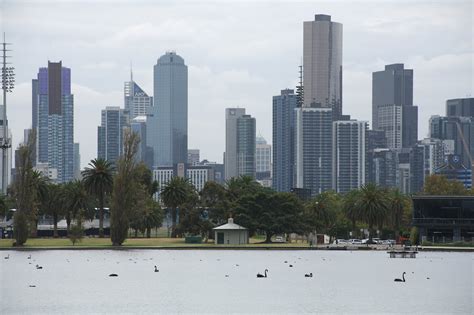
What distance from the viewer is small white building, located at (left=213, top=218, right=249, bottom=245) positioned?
12500 centimetres

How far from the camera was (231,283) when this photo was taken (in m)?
77.6

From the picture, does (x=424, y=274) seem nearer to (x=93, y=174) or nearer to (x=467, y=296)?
(x=467, y=296)

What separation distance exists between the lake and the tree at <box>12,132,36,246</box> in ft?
25.7

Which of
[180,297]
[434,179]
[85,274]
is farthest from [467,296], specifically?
[434,179]

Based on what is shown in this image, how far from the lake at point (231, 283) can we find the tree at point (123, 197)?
927 centimetres

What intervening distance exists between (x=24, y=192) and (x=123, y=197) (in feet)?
33.0

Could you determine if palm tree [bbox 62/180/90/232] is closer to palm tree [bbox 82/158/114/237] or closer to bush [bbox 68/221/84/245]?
palm tree [bbox 82/158/114/237]

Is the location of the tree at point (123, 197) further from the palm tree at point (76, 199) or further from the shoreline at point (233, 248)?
the palm tree at point (76, 199)

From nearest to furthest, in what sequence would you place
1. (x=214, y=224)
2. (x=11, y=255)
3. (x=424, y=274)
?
(x=424, y=274), (x=11, y=255), (x=214, y=224)

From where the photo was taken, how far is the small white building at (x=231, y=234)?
125000 mm

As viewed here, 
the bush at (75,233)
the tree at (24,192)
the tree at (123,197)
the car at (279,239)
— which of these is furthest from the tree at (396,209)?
the tree at (24,192)

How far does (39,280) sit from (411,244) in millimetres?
58188

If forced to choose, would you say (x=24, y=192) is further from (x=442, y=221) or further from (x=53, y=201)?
(x=442, y=221)

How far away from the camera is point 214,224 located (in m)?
134
